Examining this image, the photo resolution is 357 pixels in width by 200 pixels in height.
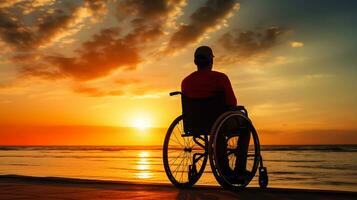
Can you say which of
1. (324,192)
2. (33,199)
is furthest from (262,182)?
(33,199)

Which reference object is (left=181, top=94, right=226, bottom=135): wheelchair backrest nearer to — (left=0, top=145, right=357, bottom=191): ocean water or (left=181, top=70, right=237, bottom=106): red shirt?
(left=181, top=70, right=237, bottom=106): red shirt

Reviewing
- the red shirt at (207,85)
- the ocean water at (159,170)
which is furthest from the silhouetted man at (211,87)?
the ocean water at (159,170)

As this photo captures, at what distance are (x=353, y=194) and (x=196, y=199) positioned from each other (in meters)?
1.36

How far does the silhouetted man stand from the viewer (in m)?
4.45

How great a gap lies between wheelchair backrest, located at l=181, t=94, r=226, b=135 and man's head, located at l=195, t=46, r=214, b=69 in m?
0.38

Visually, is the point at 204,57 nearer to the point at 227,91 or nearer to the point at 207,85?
the point at 207,85

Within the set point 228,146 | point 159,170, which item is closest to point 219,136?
point 228,146

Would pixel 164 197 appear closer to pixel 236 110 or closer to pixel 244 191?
pixel 244 191

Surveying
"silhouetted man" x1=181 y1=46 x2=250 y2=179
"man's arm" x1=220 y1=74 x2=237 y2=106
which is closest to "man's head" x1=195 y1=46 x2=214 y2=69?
"silhouetted man" x1=181 y1=46 x2=250 y2=179

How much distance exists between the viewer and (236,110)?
4.61m

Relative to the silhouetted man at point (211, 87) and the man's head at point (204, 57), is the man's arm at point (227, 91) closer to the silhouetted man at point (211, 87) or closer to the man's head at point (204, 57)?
the silhouetted man at point (211, 87)

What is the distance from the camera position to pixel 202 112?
4730mm

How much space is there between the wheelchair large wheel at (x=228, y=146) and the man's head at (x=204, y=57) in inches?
25.7

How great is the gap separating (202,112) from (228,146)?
0.45m
